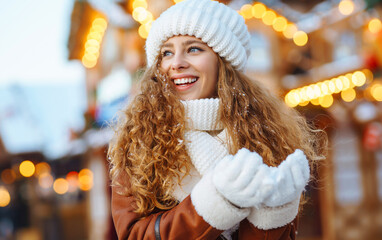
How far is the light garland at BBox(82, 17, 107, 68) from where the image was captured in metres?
9.30

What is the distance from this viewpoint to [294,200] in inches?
59.7

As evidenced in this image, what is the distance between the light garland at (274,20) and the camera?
648cm

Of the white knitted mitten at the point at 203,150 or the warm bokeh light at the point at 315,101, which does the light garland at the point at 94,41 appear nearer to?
the warm bokeh light at the point at 315,101

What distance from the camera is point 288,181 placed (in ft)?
4.60

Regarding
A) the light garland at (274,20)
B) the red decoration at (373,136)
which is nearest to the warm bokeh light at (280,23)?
the light garland at (274,20)

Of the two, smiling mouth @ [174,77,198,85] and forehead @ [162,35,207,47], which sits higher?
forehead @ [162,35,207,47]

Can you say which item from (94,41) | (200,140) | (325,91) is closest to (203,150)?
(200,140)

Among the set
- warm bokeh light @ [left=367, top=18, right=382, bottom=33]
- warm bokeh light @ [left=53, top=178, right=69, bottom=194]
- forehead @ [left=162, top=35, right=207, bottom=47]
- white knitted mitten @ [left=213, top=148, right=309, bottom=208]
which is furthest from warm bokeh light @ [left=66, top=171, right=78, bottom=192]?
white knitted mitten @ [left=213, top=148, right=309, bottom=208]

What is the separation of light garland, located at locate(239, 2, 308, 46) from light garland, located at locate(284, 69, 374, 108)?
819mm

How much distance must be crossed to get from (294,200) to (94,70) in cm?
1069

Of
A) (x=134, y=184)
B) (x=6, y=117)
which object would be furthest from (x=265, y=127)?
(x=6, y=117)

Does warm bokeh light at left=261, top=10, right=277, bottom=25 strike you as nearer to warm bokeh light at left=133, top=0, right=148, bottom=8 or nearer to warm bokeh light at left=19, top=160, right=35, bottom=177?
warm bokeh light at left=133, top=0, right=148, bottom=8

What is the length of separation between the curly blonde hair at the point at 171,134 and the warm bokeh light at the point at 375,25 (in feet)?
13.3

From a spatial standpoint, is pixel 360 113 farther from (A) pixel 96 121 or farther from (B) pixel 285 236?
(B) pixel 285 236
